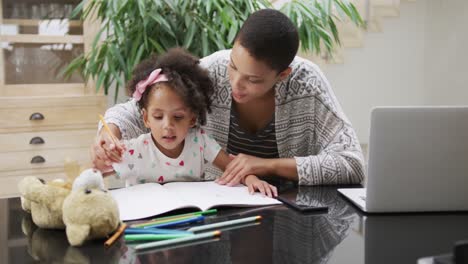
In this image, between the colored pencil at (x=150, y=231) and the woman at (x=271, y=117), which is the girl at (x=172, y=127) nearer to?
the woman at (x=271, y=117)

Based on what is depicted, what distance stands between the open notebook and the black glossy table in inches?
1.7

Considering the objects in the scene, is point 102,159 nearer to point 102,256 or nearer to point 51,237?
point 51,237

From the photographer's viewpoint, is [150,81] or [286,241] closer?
[286,241]

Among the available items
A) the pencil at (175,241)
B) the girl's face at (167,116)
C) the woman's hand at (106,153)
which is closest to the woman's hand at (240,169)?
the girl's face at (167,116)

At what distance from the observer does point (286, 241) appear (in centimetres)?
79

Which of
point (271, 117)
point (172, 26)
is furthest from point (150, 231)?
point (172, 26)

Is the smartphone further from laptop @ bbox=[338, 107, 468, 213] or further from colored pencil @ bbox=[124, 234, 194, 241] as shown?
colored pencil @ bbox=[124, 234, 194, 241]

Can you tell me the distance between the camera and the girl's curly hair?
46.4 inches

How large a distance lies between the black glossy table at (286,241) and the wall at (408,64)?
9.04ft

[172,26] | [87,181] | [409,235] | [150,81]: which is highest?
[172,26]

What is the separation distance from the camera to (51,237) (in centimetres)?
80

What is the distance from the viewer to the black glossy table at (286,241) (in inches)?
27.9

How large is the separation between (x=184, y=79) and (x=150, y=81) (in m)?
0.08

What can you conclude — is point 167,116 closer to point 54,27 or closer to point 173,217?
point 173,217
